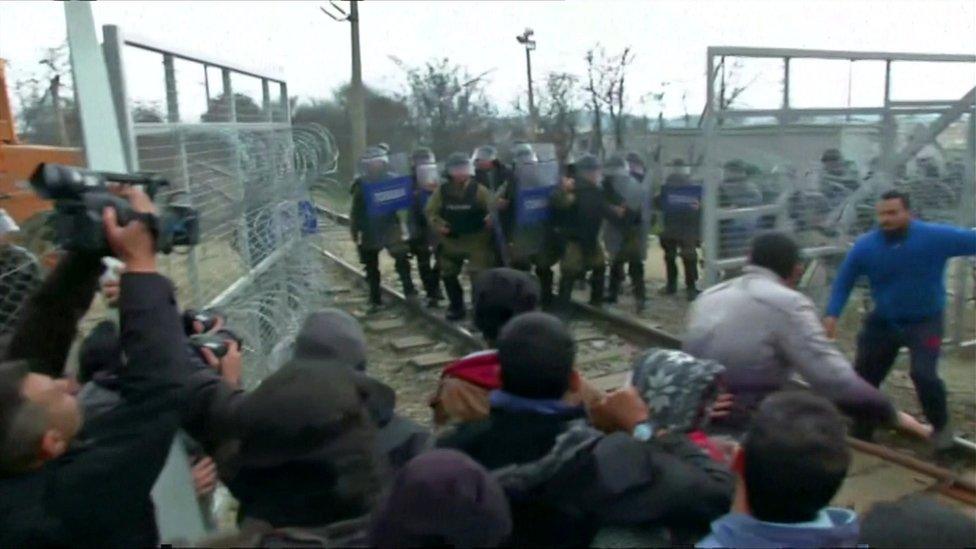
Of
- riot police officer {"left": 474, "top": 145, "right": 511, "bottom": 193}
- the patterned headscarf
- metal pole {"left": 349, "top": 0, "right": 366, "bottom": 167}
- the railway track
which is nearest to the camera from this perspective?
the patterned headscarf

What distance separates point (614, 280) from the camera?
31.4ft

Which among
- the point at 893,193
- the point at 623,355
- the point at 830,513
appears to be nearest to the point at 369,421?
the point at 830,513

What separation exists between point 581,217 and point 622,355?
1.77 m

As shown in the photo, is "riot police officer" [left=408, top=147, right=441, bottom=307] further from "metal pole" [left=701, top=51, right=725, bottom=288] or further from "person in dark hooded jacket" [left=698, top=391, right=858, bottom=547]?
"person in dark hooded jacket" [left=698, top=391, right=858, bottom=547]

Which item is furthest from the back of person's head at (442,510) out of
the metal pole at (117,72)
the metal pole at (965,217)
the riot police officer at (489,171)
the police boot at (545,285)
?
the riot police officer at (489,171)

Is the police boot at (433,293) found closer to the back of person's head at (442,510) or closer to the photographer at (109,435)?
the photographer at (109,435)

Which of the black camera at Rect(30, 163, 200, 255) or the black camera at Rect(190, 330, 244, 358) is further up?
the black camera at Rect(30, 163, 200, 255)

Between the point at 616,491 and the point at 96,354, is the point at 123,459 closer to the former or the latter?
the point at 96,354

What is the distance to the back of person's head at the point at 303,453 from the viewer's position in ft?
5.66

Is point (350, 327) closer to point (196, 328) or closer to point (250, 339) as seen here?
point (196, 328)

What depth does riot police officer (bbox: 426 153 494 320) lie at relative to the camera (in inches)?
347

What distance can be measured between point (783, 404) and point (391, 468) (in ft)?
3.44

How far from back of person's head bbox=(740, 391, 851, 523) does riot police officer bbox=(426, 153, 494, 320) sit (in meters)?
7.11

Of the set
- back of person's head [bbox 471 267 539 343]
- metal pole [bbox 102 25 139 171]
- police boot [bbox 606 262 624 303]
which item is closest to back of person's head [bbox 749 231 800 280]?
back of person's head [bbox 471 267 539 343]
